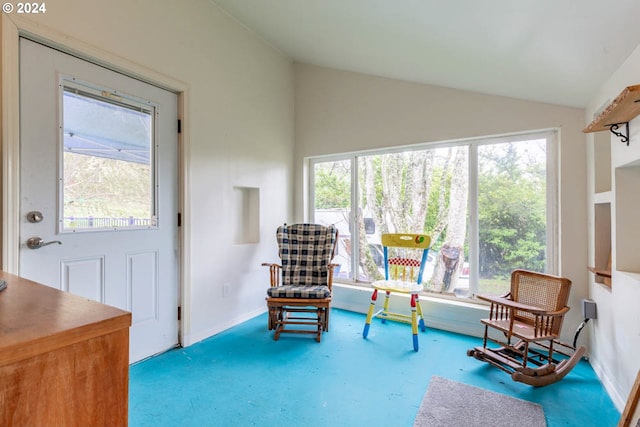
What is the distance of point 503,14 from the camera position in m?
1.59

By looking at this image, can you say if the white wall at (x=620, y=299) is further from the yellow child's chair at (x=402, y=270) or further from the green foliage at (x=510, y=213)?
the yellow child's chair at (x=402, y=270)

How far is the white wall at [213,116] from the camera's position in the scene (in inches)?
80.0

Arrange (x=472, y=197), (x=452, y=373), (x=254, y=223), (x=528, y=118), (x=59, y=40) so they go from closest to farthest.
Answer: (x=59, y=40) < (x=452, y=373) < (x=528, y=118) < (x=472, y=197) < (x=254, y=223)

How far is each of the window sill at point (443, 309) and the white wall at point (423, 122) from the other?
26 millimetres

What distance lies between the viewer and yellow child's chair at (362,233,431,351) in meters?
2.68

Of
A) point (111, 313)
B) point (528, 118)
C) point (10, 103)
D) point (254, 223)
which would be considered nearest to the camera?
point (111, 313)

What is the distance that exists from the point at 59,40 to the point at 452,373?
3.30 m

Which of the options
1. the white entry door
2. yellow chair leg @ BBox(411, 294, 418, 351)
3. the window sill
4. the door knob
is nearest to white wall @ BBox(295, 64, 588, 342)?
the window sill

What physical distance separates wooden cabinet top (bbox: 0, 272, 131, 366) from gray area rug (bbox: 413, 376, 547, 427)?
1.64 metres

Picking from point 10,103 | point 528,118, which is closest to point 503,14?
point 528,118

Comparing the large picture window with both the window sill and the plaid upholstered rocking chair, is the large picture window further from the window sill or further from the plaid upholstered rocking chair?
the plaid upholstered rocking chair

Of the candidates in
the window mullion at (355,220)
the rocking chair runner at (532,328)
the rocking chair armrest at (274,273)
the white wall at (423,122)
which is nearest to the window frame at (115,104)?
the rocking chair armrest at (274,273)

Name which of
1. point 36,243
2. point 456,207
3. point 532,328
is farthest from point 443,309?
point 36,243

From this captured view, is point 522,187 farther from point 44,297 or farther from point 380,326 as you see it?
point 44,297
